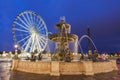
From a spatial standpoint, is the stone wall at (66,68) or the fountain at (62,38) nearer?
the stone wall at (66,68)

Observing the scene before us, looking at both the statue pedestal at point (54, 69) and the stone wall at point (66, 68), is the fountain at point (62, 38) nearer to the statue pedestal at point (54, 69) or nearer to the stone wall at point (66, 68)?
the stone wall at point (66, 68)

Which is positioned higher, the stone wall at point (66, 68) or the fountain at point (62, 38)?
the fountain at point (62, 38)

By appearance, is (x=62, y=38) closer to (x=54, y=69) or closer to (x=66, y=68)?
(x=66, y=68)

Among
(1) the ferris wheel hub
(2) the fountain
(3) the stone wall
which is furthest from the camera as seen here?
(1) the ferris wheel hub

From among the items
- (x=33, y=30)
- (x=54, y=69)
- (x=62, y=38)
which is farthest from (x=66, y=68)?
(x=33, y=30)

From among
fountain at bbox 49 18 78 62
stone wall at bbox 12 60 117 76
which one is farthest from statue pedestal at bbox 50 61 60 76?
fountain at bbox 49 18 78 62

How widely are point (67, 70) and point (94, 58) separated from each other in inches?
221

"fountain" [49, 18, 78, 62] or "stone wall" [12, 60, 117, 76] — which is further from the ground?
"fountain" [49, 18, 78, 62]

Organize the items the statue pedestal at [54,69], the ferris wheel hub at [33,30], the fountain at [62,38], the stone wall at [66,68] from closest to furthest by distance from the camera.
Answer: the statue pedestal at [54,69] < the stone wall at [66,68] < the fountain at [62,38] < the ferris wheel hub at [33,30]

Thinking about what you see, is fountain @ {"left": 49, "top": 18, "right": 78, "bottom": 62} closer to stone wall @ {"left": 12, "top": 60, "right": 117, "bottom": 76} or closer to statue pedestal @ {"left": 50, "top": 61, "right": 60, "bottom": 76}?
stone wall @ {"left": 12, "top": 60, "right": 117, "bottom": 76}

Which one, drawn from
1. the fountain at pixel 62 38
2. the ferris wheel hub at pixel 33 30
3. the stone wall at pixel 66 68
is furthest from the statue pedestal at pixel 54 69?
the ferris wheel hub at pixel 33 30

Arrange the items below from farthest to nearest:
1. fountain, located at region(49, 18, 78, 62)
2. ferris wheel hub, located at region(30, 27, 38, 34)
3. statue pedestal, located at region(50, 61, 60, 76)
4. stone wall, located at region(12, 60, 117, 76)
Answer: ferris wheel hub, located at region(30, 27, 38, 34)
fountain, located at region(49, 18, 78, 62)
stone wall, located at region(12, 60, 117, 76)
statue pedestal, located at region(50, 61, 60, 76)

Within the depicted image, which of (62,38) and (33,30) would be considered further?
(33,30)

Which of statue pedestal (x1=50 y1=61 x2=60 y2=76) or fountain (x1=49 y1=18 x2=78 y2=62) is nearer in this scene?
statue pedestal (x1=50 y1=61 x2=60 y2=76)
